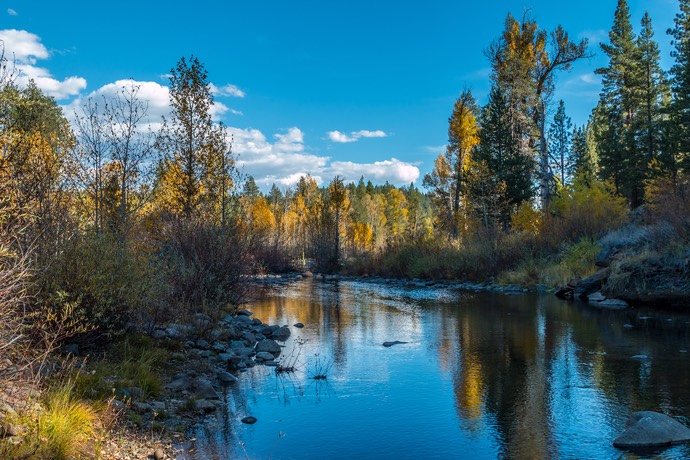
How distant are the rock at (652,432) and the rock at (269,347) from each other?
276 inches

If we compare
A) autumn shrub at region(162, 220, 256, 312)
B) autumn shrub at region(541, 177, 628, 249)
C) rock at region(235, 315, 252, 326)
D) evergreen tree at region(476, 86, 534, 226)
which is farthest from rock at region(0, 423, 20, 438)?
evergreen tree at region(476, 86, 534, 226)

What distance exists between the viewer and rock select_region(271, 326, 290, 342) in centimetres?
1305

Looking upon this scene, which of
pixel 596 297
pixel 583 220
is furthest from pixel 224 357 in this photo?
pixel 583 220

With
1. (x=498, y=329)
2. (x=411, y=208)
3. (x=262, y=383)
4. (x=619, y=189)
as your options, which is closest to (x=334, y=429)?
(x=262, y=383)

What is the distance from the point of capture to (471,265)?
28969mm

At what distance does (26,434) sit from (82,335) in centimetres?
328

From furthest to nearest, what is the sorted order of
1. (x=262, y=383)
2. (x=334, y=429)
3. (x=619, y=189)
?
1. (x=619, y=189)
2. (x=262, y=383)
3. (x=334, y=429)

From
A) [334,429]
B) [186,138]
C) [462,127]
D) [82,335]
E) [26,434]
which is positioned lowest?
[334,429]

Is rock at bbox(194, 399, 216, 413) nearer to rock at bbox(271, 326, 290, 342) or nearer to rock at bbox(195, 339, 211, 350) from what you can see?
rock at bbox(195, 339, 211, 350)

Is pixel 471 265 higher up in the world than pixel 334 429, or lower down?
higher up

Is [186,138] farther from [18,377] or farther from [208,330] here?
[18,377]

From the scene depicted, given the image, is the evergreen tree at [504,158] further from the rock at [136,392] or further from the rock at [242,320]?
the rock at [136,392]

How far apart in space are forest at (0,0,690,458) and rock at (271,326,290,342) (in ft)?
5.53

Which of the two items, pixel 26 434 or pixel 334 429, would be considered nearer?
pixel 26 434
